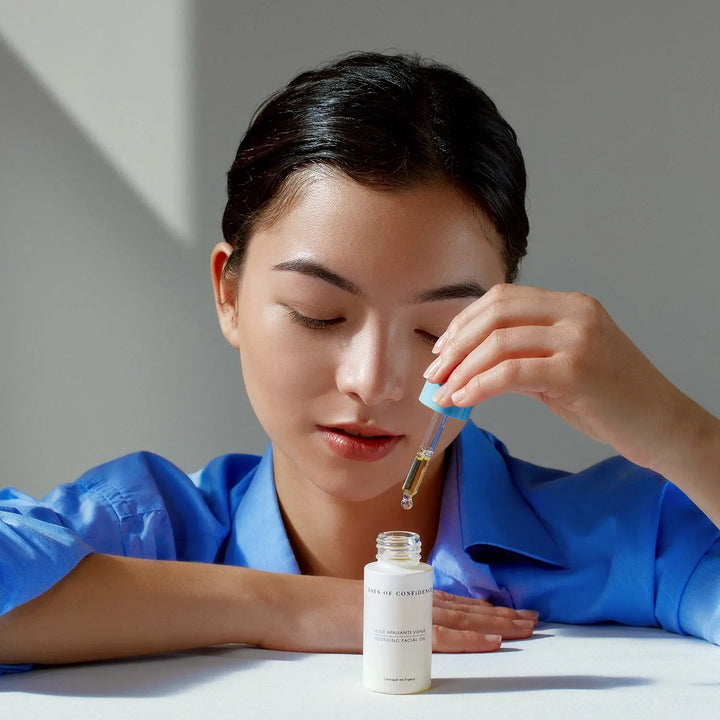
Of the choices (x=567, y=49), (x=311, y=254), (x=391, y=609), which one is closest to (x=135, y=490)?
(x=311, y=254)

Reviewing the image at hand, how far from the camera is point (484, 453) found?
56.9 inches

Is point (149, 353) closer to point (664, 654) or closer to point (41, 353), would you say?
point (41, 353)

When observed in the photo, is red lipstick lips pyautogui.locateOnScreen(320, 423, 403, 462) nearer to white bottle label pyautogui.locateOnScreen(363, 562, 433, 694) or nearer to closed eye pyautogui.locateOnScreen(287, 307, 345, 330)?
closed eye pyautogui.locateOnScreen(287, 307, 345, 330)

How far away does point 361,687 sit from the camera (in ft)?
3.46

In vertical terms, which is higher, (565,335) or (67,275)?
(67,275)

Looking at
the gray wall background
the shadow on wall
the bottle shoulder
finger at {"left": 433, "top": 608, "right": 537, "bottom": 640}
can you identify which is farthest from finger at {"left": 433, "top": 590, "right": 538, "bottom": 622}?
the shadow on wall

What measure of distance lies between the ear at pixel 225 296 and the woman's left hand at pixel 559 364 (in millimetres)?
374

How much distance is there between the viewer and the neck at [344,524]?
4.59 feet

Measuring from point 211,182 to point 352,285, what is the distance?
84 centimetres

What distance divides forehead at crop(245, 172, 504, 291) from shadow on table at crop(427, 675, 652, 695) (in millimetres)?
390

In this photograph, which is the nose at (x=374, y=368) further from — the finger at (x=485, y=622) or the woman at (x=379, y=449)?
the finger at (x=485, y=622)

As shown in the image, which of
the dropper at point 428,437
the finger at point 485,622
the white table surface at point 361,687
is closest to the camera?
the white table surface at point 361,687

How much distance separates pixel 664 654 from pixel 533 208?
91 centimetres

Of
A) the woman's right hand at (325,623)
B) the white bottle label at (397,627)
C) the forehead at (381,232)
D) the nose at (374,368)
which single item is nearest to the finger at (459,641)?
the woman's right hand at (325,623)
